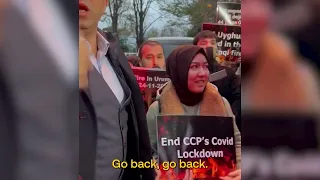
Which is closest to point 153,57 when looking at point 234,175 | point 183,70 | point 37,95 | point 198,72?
point 183,70

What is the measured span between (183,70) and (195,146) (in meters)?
0.56

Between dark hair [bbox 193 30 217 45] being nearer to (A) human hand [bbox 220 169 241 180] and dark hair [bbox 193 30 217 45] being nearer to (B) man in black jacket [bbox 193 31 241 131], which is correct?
(B) man in black jacket [bbox 193 31 241 131]

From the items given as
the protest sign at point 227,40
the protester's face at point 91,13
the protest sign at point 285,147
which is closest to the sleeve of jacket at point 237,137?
the protest sign at point 285,147

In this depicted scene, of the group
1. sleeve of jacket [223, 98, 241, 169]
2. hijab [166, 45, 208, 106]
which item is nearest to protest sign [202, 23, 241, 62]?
hijab [166, 45, 208, 106]

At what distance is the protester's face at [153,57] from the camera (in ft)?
12.2

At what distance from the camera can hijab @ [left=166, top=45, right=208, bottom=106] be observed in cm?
378

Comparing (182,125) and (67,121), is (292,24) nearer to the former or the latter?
(182,125)

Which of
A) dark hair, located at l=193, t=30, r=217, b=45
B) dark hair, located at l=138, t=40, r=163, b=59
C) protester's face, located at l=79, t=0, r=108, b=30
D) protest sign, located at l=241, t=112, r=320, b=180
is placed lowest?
protest sign, located at l=241, t=112, r=320, b=180

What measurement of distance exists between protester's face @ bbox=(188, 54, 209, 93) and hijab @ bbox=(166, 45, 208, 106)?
26 millimetres

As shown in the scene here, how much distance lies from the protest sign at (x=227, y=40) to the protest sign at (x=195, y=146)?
1.50 feet

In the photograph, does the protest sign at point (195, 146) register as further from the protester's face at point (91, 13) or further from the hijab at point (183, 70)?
the protester's face at point (91, 13)

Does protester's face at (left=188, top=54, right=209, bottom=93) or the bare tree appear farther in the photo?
protester's face at (left=188, top=54, right=209, bottom=93)

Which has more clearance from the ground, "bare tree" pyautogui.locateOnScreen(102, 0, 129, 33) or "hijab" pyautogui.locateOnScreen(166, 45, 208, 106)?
"bare tree" pyautogui.locateOnScreen(102, 0, 129, 33)

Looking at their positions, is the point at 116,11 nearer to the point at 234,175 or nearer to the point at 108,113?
the point at 108,113
